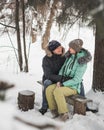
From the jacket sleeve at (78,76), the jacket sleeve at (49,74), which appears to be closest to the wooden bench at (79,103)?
the jacket sleeve at (78,76)

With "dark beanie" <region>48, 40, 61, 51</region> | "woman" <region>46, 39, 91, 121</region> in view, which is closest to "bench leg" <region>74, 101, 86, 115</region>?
"woman" <region>46, 39, 91, 121</region>

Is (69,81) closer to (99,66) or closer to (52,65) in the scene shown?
(52,65)

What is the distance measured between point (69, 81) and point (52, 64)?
427 millimetres

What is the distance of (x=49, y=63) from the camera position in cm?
537

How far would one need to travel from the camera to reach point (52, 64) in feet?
17.6

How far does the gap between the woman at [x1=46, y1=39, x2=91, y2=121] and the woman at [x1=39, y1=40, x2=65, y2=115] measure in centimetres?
11

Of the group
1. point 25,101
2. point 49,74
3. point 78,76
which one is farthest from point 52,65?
point 25,101

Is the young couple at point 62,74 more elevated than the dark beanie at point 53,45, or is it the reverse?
the dark beanie at point 53,45

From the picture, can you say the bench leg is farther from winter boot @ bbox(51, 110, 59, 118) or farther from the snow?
winter boot @ bbox(51, 110, 59, 118)

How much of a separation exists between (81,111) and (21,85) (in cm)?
179

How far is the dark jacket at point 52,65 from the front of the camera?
5314 millimetres

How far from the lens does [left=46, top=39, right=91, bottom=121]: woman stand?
5043 mm

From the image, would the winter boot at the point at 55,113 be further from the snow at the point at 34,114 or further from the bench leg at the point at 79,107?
the bench leg at the point at 79,107

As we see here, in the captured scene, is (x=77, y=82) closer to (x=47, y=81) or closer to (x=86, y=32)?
(x=47, y=81)
